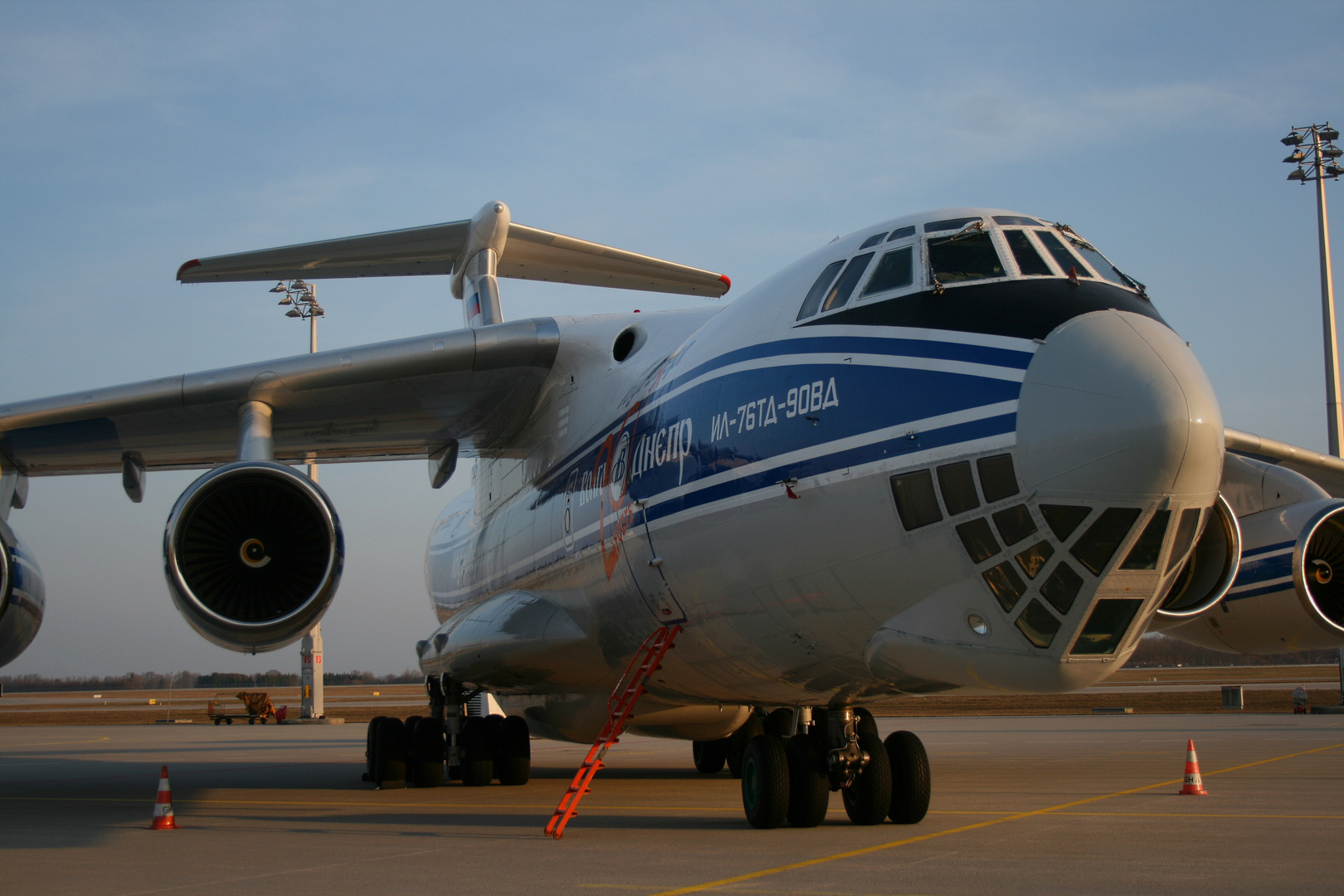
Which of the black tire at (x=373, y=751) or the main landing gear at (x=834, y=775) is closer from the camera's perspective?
the main landing gear at (x=834, y=775)

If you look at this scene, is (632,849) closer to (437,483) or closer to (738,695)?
(738,695)

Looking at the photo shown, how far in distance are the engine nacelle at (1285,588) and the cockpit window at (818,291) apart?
4.21 m

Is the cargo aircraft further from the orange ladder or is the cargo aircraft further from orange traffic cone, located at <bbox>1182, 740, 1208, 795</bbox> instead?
orange traffic cone, located at <bbox>1182, 740, 1208, 795</bbox>

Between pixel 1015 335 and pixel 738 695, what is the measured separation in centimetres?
340

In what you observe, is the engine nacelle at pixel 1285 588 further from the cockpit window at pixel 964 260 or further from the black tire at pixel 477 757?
the black tire at pixel 477 757

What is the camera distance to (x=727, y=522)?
6.07 meters

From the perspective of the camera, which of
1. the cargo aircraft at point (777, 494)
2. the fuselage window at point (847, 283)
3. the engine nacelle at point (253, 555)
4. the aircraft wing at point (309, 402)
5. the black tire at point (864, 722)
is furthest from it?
the aircraft wing at point (309, 402)

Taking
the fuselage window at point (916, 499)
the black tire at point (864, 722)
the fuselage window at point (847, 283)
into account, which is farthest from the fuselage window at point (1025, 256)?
the black tire at point (864, 722)

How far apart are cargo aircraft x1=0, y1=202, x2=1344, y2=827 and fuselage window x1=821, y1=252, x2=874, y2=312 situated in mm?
16

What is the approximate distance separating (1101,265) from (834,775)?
10.2 ft

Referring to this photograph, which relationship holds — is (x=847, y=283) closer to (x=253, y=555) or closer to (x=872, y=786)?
(x=872, y=786)

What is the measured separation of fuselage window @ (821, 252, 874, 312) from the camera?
228 inches

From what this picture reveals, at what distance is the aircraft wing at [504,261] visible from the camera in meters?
11.5

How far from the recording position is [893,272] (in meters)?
5.62
